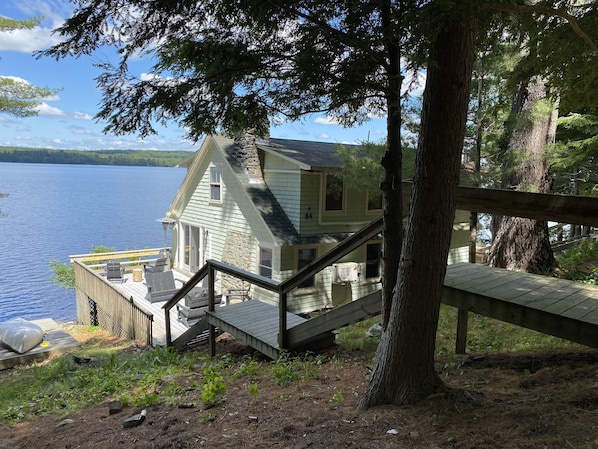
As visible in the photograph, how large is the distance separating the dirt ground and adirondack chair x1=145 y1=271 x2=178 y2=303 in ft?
30.5

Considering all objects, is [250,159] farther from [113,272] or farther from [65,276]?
[65,276]

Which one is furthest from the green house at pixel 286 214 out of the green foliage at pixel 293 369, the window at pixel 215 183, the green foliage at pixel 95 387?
the green foliage at pixel 293 369

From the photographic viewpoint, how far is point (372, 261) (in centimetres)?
1438

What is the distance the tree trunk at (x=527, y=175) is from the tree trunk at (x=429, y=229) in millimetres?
6238

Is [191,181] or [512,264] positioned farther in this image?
[191,181]

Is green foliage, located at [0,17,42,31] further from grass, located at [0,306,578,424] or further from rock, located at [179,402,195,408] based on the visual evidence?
rock, located at [179,402,195,408]

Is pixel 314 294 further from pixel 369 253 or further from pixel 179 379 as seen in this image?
pixel 179 379

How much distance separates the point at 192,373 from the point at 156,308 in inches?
331

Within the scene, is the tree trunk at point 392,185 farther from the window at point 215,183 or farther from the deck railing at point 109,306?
the window at point 215,183

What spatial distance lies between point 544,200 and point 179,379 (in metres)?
4.12

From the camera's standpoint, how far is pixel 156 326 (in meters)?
11.2

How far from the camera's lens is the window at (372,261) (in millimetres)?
14312

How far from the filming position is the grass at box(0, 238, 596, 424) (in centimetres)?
422

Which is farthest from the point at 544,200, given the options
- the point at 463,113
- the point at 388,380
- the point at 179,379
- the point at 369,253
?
the point at 369,253
